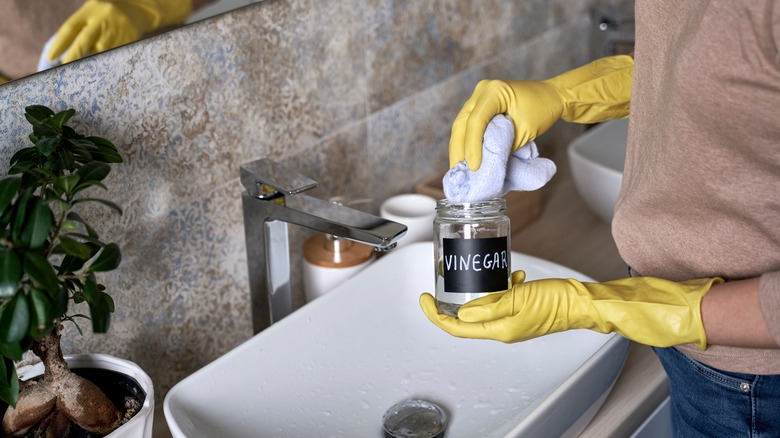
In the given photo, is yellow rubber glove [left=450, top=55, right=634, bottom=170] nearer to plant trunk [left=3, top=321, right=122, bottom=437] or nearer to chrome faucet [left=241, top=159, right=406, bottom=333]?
chrome faucet [left=241, top=159, right=406, bottom=333]

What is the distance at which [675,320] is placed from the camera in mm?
829

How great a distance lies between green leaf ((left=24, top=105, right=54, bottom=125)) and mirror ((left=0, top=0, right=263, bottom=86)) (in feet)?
0.14

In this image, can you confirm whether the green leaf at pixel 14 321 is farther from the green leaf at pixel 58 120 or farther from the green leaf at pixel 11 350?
the green leaf at pixel 58 120

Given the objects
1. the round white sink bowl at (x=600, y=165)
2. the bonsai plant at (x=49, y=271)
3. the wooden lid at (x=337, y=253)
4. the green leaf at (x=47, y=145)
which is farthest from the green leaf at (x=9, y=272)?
the round white sink bowl at (x=600, y=165)

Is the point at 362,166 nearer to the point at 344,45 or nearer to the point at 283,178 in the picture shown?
the point at 344,45

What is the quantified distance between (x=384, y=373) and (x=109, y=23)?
1.85 feet

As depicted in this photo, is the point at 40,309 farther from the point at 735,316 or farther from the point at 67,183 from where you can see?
the point at 735,316

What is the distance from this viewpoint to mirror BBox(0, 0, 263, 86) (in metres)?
0.85

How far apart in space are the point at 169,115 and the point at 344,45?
33cm

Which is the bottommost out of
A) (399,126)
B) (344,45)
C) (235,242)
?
(235,242)

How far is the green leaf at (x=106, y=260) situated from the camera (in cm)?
76

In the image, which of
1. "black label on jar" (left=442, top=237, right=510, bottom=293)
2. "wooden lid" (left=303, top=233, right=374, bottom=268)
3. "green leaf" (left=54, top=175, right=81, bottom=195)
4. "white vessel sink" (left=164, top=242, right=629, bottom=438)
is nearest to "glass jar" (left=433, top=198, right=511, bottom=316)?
"black label on jar" (left=442, top=237, right=510, bottom=293)

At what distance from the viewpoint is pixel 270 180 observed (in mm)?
1055

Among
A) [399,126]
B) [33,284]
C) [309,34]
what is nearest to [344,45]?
[309,34]
